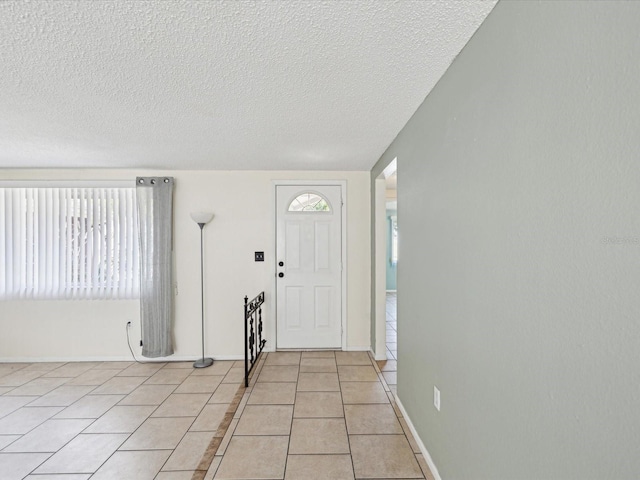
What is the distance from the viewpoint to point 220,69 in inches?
61.1

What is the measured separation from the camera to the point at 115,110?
206 centimetres

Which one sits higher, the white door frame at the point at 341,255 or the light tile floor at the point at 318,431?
the white door frame at the point at 341,255

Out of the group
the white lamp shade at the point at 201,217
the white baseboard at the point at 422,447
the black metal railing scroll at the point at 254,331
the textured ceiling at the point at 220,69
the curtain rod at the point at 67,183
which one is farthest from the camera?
the curtain rod at the point at 67,183

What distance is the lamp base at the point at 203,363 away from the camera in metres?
3.55

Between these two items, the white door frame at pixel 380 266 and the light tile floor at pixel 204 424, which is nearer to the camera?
the light tile floor at pixel 204 424

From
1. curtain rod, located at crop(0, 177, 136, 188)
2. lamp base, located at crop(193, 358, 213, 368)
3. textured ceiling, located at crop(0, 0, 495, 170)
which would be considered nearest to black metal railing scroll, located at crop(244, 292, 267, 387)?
lamp base, located at crop(193, 358, 213, 368)

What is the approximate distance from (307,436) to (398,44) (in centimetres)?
244

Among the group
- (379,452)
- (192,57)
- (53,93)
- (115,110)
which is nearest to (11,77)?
(53,93)

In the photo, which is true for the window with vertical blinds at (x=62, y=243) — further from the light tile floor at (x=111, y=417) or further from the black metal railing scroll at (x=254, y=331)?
the black metal railing scroll at (x=254, y=331)

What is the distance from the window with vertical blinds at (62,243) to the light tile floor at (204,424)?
3.05 ft

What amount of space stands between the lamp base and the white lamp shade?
5.37ft

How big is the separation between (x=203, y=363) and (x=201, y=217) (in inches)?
66.7

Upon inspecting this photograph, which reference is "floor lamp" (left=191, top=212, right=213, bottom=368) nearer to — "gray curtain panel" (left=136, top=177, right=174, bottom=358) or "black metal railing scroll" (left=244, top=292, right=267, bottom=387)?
"gray curtain panel" (left=136, top=177, right=174, bottom=358)

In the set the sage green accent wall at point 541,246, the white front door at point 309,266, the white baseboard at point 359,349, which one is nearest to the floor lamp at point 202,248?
the white front door at point 309,266
